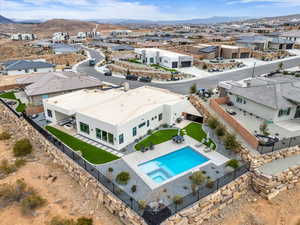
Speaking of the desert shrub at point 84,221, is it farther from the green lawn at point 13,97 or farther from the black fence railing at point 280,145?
the green lawn at point 13,97

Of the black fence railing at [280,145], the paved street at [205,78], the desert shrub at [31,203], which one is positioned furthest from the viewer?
the paved street at [205,78]

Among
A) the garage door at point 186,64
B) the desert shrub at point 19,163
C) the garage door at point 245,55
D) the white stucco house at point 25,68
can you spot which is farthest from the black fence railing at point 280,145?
the garage door at point 245,55

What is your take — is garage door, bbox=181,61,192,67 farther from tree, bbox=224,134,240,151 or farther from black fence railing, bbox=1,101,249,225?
black fence railing, bbox=1,101,249,225

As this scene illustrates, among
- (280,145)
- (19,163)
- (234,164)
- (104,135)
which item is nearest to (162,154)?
(104,135)

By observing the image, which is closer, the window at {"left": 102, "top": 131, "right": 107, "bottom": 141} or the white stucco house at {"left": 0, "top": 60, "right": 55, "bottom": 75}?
the window at {"left": 102, "top": 131, "right": 107, "bottom": 141}

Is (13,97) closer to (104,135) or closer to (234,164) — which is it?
(104,135)

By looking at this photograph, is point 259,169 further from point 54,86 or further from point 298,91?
point 54,86

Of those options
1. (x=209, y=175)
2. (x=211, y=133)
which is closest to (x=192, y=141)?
(x=211, y=133)

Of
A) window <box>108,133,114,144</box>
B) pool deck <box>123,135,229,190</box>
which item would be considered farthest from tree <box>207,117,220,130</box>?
window <box>108,133,114,144</box>
